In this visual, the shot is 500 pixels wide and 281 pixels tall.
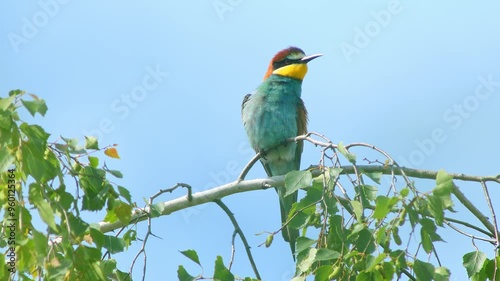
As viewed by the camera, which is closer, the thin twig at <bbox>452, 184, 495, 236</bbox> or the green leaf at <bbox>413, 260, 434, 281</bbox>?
the green leaf at <bbox>413, 260, 434, 281</bbox>

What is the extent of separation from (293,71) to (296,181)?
3.47 m

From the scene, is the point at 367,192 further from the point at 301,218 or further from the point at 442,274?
the point at 442,274

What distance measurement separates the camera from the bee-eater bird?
18.8 ft

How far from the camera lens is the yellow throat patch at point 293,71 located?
625 cm

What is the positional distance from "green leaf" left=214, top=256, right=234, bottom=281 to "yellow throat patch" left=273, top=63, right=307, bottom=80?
344 cm

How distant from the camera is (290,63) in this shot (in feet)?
21.3

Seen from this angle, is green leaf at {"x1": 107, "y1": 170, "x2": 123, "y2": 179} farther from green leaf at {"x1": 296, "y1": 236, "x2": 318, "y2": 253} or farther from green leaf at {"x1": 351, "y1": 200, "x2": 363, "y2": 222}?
green leaf at {"x1": 351, "y1": 200, "x2": 363, "y2": 222}

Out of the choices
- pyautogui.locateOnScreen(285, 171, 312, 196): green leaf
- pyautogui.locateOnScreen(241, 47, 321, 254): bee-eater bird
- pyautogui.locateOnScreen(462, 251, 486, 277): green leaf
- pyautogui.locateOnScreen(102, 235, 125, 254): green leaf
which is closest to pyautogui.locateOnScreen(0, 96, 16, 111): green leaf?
pyautogui.locateOnScreen(102, 235, 125, 254): green leaf

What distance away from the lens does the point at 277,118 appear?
5770 millimetres

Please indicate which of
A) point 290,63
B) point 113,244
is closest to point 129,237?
point 113,244

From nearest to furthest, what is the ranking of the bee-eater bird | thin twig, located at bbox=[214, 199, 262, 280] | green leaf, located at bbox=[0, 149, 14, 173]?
1. green leaf, located at bbox=[0, 149, 14, 173]
2. thin twig, located at bbox=[214, 199, 262, 280]
3. the bee-eater bird

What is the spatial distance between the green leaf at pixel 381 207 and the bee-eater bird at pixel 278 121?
297 cm

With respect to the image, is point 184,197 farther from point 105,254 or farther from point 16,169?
point 16,169

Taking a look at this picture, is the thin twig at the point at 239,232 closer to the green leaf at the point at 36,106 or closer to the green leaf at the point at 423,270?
the green leaf at the point at 423,270
